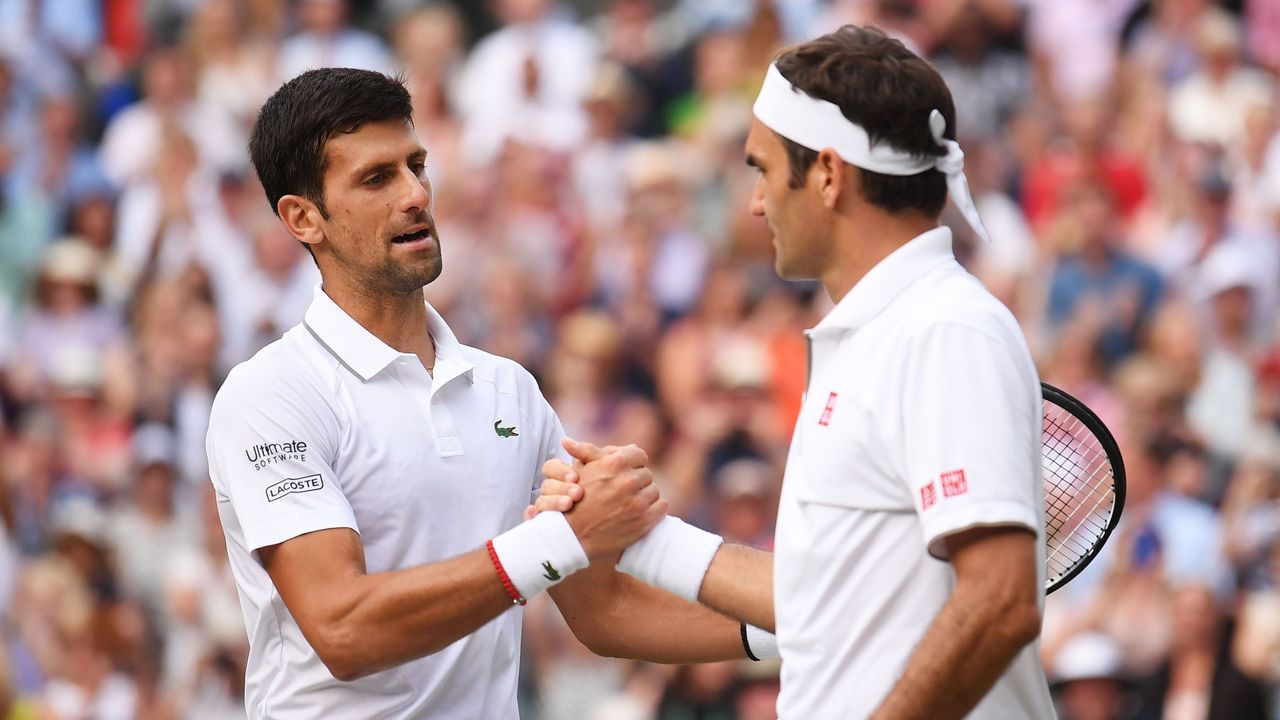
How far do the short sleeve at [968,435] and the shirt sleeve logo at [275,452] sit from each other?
1.31 metres

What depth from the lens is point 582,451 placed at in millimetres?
3977

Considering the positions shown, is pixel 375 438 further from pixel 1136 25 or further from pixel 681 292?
pixel 1136 25

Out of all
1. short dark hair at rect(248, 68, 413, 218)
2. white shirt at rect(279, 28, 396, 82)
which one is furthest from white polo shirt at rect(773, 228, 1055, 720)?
white shirt at rect(279, 28, 396, 82)

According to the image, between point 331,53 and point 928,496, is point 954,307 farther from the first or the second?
point 331,53

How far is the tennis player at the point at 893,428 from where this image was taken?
9.73 ft

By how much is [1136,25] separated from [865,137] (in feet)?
21.4

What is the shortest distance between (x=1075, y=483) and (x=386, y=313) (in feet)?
4.99

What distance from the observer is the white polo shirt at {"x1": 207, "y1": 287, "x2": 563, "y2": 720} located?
12.2 ft

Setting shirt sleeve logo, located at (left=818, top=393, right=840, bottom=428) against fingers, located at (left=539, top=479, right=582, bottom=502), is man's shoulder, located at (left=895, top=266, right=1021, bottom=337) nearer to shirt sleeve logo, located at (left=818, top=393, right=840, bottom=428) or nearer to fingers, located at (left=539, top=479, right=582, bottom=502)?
shirt sleeve logo, located at (left=818, top=393, right=840, bottom=428)

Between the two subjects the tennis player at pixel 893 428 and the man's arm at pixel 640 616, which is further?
the man's arm at pixel 640 616

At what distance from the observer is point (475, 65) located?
10.8 m

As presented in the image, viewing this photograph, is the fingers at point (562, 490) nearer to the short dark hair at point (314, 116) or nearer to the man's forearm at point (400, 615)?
the man's forearm at point (400, 615)

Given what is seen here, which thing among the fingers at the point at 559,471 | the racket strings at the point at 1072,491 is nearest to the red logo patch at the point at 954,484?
the racket strings at the point at 1072,491

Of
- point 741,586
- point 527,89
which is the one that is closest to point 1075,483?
point 741,586
